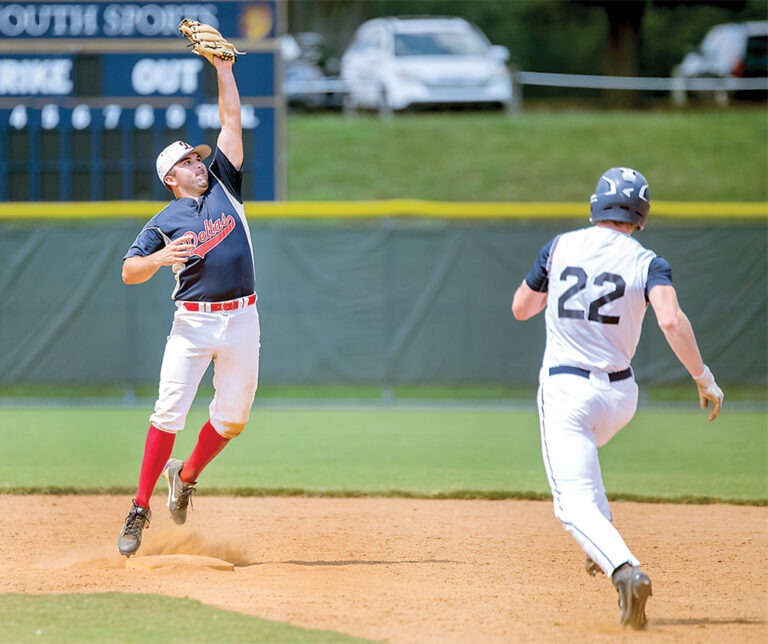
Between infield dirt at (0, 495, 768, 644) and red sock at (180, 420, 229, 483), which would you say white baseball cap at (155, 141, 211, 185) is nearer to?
red sock at (180, 420, 229, 483)

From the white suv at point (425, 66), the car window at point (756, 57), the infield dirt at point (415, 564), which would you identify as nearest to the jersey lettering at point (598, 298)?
the infield dirt at point (415, 564)

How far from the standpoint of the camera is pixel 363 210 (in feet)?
40.4

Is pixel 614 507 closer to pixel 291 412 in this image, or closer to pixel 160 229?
pixel 160 229

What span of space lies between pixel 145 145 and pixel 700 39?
23.7m

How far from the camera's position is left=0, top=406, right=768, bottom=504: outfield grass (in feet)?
25.1

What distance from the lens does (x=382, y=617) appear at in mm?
4266

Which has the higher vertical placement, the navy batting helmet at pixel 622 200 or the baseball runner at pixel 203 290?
the navy batting helmet at pixel 622 200

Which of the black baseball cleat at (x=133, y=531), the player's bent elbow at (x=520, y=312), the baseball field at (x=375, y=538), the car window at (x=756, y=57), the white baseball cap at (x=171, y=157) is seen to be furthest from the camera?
the car window at (x=756, y=57)

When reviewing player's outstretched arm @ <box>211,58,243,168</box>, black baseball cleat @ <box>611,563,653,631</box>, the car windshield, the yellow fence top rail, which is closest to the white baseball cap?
player's outstretched arm @ <box>211,58,243,168</box>

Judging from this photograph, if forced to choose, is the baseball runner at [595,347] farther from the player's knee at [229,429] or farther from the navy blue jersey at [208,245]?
the player's knee at [229,429]

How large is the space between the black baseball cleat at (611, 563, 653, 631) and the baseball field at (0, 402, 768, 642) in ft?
0.27

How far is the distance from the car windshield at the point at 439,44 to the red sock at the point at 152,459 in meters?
17.4

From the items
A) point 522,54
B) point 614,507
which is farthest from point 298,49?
point 614,507

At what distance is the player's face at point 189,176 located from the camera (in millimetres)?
5355
